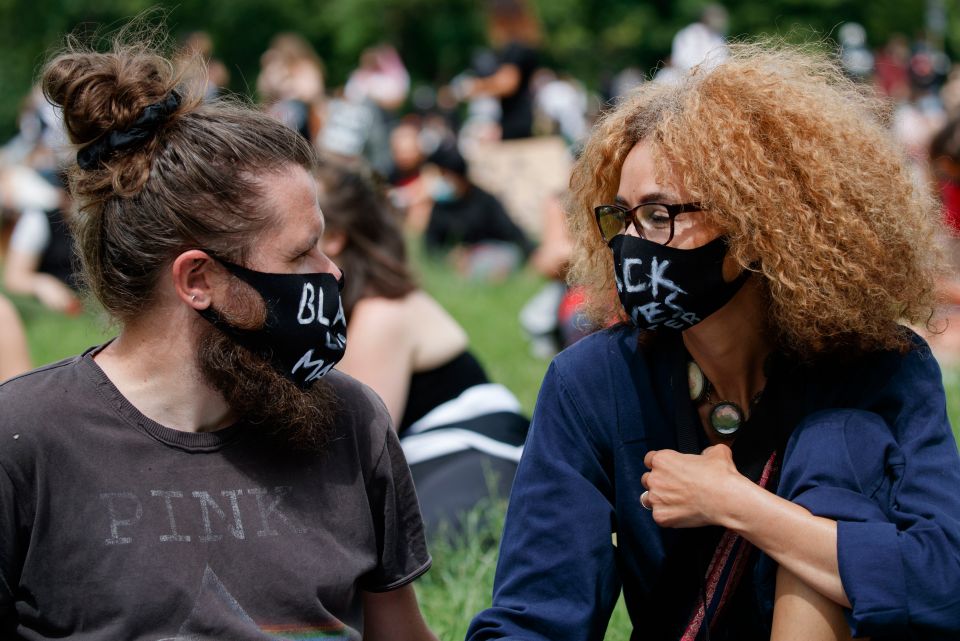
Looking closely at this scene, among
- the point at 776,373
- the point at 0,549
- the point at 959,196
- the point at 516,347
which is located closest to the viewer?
the point at 0,549

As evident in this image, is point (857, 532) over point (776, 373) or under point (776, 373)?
under

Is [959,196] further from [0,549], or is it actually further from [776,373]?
[0,549]

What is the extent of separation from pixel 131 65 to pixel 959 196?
4990 millimetres

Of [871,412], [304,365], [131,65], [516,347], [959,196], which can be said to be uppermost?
[131,65]

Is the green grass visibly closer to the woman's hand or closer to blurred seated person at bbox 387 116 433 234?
the woman's hand

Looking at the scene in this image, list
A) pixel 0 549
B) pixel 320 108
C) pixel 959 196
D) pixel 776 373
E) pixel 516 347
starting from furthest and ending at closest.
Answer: pixel 320 108
pixel 516 347
pixel 959 196
pixel 776 373
pixel 0 549

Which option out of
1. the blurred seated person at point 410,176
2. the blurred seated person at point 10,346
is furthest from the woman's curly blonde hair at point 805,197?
the blurred seated person at point 410,176

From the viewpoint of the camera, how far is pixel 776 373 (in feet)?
8.11

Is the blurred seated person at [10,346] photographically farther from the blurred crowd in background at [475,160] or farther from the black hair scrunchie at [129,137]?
the blurred crowd in background at [475,160]

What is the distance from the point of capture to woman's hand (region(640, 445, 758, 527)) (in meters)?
2.26

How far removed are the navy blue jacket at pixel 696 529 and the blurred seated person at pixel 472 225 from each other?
766 centimetres

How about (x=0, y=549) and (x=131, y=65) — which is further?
(x=131, y=65)

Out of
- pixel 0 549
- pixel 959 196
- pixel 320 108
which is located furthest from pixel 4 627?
pixel 320 108

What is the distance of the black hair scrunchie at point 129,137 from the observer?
2271 millimetres
